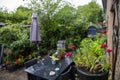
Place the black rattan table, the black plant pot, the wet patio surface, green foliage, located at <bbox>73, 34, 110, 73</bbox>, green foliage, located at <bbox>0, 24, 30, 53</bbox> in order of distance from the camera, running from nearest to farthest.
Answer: the black plant pot → green foliage, located at <bbox>73, 34, 110, 73</bbox> → the black rattan table → the wet patio surface → green foliage, located at <bbox>0, 24, 30, 53</bbox>

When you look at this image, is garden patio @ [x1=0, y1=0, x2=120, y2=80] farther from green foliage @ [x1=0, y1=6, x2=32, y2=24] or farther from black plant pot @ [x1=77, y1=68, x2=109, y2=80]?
black plant pot @ [x1=77, y1=68, x2=109, y2=80]

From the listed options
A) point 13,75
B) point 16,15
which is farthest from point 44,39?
point 13,75

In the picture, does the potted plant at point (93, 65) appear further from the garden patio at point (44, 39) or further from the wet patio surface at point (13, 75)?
the wet patio surface at point (13, 75)

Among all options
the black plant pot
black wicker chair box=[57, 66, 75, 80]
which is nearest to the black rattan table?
black wicker chair box=[57, 66, 75, 80]

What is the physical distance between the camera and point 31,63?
4.87 meters

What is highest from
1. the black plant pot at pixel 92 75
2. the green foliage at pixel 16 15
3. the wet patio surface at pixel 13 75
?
the green foliage at pixel 16 15

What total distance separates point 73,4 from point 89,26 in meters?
1.53

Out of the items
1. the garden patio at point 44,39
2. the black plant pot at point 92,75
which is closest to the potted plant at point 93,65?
the black plant pot at point 92,75

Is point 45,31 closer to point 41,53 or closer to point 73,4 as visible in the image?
point 41,53

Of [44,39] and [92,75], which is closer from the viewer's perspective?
[92,75]

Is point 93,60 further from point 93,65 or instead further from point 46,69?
point 46,69

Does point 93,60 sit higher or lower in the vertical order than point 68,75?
higher

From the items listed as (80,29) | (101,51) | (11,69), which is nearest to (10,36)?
(11,69)

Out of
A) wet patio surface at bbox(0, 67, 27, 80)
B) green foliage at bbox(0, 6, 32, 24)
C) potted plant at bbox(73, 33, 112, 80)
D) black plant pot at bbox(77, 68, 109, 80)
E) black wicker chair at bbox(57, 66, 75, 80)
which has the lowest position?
wet patio surface at bbox(0, 67, 27, 80)
